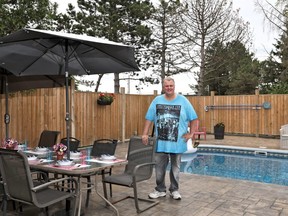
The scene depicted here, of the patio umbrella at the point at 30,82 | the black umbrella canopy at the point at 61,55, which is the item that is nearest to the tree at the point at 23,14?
the patio umbrella at the point at 30,82

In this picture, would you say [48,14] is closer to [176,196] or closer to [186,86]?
[176,196]

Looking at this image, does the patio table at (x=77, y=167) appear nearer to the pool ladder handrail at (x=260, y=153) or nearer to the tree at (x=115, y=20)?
the pool ladder handrail at (x=260, y=153)

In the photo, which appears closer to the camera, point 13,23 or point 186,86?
point 13,23

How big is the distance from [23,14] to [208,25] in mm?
10007

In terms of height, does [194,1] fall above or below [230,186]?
above

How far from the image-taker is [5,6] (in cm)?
538

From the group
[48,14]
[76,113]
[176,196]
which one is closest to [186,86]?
[76,113]

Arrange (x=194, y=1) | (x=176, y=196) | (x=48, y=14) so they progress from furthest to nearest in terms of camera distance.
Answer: (x=194, y=1) < (x=48, y=14) < (x=176, y=196)

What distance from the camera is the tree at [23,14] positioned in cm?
529

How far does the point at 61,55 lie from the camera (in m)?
3.95

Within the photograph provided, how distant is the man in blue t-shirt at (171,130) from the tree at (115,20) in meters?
10.8

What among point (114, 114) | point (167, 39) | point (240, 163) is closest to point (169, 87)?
point (240, 163)

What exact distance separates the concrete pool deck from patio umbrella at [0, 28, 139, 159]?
3.54 feet

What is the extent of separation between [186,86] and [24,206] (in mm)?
19511
